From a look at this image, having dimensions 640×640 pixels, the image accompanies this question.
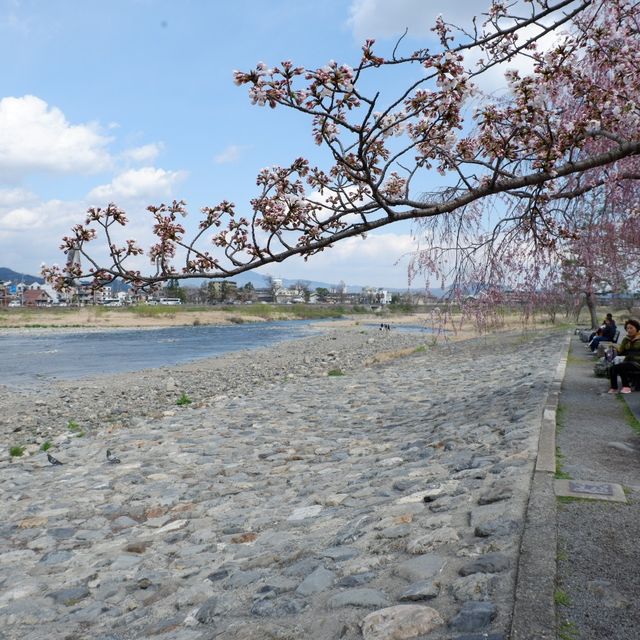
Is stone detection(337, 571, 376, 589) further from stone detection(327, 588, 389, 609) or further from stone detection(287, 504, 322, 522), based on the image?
stone detection(287, 504, 322, 522)

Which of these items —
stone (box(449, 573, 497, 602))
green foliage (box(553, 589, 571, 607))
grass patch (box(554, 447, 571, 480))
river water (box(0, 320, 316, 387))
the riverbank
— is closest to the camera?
green foliage (box(553, 589, 571, 607))

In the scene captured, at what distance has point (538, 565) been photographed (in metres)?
4.35

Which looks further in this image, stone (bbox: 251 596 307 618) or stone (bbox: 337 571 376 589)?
stone (bbox: 337 571 376 589)

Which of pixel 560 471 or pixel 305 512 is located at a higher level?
pixel 560 471

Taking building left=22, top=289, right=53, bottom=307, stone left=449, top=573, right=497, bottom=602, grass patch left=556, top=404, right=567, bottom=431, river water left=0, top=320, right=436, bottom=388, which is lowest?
river water left=0, top=320, right=436, bottom=388

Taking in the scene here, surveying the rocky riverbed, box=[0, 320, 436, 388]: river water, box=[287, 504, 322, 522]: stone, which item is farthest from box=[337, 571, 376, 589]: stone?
box=[0, 320, 436, 388]: river water

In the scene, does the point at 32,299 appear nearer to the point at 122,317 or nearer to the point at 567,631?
the point at 122,317

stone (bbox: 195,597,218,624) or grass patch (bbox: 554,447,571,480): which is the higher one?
grass patch (bbox: 554,447,571,480)

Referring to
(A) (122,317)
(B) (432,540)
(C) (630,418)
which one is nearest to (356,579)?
(B) (432,540)

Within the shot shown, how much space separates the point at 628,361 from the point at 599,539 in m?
8.11

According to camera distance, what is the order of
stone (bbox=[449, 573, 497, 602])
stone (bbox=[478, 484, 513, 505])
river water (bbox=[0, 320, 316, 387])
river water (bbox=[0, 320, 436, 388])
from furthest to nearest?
river water (bbox=[0, 320, 316, 387]), river water (bbox=[0, 320, 436, 388]), stone (bbox=[478, 484, 513, 505]), stone (bbox=[449, 573, 497, 602])

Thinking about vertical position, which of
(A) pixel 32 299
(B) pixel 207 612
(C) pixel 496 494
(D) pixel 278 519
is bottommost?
(D) pixel 278 519

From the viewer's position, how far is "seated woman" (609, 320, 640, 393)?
11781 mm

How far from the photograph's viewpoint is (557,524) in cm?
521
